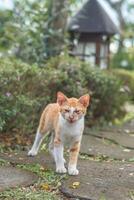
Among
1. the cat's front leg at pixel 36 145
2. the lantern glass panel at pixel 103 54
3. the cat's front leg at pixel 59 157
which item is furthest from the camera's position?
the lantern glass panel at pixel 103 54

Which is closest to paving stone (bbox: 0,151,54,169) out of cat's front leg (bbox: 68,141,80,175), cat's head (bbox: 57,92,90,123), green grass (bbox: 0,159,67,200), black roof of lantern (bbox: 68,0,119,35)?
green grass (bbox: 0,159,67,200)

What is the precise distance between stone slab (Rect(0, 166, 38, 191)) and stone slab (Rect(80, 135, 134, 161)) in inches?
68.5

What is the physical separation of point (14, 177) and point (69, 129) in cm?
82

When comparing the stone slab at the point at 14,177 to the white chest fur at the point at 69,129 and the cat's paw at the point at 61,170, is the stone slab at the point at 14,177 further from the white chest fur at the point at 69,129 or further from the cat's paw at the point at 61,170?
the white chest fur at the point at 69,129

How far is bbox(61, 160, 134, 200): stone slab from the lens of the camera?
4859mm

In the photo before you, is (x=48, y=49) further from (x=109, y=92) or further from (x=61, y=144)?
(x=61, y=144)

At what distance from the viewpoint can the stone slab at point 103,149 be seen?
23.5ft

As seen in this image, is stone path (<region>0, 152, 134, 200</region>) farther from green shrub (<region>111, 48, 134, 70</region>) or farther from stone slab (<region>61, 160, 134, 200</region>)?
green shrub (<region>111, 48, 134, 70</region>)

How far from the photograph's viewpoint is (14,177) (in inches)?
208

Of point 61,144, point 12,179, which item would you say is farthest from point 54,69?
point 12,179

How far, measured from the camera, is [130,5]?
117ft

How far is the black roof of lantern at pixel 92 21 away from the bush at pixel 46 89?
310 cm

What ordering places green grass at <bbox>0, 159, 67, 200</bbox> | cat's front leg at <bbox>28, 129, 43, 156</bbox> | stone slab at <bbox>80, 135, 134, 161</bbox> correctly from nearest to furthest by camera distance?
green grass at <bbox>0, 159, 67, 200</bbox> < cat's front leg at <bbox>28, 129, 43, 156</bbox> < stone slab at <bbox>80, 135, 134, 161</bbox>

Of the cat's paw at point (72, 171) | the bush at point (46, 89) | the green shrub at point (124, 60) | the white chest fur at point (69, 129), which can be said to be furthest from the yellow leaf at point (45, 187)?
the green shrub at point (124, 60)
